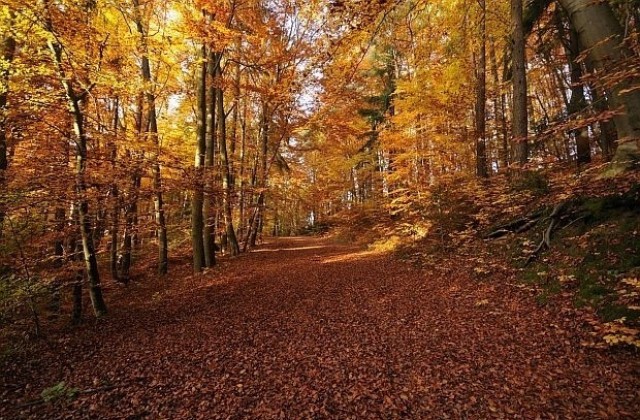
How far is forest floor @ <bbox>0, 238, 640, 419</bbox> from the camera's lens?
4117 mm

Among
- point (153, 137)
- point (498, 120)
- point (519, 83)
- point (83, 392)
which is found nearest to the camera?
point (83, 392)

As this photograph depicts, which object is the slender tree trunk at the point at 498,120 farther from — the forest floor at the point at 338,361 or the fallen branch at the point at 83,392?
the fallen branch at the point at 83,392

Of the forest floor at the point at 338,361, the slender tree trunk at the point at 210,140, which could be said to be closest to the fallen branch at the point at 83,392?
the forest floor at the point at 338,361

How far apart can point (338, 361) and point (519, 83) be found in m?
8.92

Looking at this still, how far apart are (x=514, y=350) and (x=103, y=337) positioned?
7318mm

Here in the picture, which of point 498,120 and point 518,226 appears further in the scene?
point 498,120

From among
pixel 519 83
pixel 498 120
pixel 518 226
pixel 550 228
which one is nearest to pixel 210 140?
pixel 519 83

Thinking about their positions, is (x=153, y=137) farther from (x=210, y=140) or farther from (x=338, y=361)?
(x=338, y=361)

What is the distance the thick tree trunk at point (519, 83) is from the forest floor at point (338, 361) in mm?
3904

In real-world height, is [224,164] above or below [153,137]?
below

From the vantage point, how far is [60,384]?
496 centimetres

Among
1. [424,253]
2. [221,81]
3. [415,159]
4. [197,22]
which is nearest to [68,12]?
[197,22]

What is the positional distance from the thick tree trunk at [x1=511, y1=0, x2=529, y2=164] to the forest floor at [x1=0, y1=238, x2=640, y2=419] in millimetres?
3904

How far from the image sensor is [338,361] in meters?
5.37
